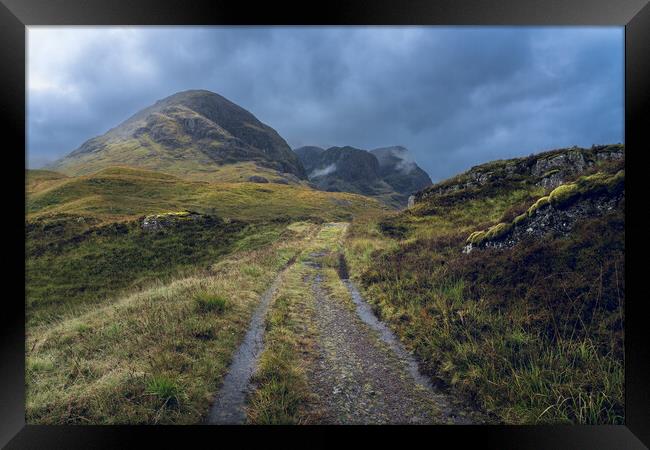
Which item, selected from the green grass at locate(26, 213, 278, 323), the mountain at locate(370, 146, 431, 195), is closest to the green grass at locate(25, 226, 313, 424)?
the green grass at locate(26, 213, 278, 323)

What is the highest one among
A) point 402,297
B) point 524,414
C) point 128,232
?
point 128,232

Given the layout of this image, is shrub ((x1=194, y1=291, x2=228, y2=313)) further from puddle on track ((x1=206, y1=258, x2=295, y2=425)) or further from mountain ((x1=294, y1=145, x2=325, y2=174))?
mountain ((x1=294, y1=145, x2=325, y2=174))

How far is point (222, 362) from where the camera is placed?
3.53m

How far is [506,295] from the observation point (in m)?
4.09

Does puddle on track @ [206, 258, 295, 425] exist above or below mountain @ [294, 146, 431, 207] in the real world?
below

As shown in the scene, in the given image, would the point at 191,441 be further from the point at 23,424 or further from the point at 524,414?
the point at 524,414

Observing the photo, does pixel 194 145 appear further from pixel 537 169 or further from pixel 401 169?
pixel 537 169

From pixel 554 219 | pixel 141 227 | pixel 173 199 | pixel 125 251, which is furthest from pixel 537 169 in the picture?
pixel 125 251

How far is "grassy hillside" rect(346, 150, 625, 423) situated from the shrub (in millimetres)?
2778

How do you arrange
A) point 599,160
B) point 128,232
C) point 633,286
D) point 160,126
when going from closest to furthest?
1. point 633,286
2. point 599,160
3. point 160,126
4. point 128,232

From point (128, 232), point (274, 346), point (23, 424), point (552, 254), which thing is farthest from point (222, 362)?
point (552, 254)

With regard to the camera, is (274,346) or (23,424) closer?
(23,424)

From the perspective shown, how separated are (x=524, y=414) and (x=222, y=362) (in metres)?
4.01

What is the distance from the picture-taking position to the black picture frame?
3201 millimetres
